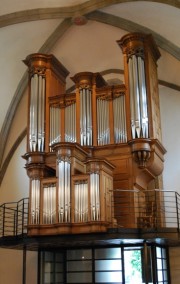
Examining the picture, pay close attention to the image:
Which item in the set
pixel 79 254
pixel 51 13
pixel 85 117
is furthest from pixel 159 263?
pixel 51 13

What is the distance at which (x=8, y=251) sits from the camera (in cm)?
1730

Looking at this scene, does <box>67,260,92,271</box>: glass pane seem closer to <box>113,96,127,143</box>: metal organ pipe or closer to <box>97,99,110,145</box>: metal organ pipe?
<box>97,99,110,145</box>: metal organ pipe

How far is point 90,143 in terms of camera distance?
42.7ft

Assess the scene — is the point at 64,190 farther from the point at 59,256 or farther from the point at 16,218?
the point at 59,256

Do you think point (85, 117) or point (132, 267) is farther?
point (85, 117)

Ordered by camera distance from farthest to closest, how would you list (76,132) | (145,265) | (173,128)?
1. (173,128)
2. (76,132)
3. (145,265)

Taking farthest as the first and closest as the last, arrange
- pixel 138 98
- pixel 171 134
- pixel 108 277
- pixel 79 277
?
pixel 171 134, pixel 138 98, pixel 79 277, pixel 108 277

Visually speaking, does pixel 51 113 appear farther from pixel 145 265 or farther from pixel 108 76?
pixel 145 265

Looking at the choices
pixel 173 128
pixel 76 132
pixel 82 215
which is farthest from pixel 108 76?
pixel 82 215

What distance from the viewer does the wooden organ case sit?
1120cm

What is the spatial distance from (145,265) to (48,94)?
6.15m

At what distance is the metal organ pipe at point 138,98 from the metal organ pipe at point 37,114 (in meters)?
2.83

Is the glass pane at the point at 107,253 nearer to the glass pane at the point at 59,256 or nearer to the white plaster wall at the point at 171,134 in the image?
the glass pane at the point at 59,256

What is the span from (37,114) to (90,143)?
2037 mm
